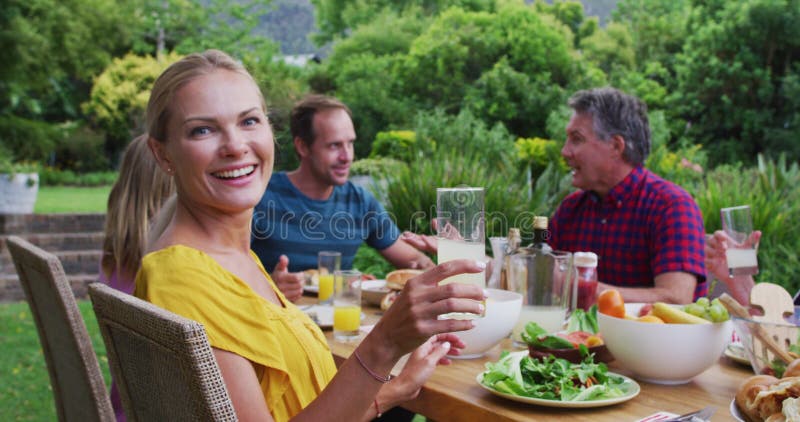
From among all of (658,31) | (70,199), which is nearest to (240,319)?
(70,199)

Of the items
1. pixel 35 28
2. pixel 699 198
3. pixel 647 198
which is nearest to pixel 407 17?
pixel 35 28

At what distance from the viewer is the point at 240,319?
1456mm

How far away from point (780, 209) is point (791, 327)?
5100 millimetres

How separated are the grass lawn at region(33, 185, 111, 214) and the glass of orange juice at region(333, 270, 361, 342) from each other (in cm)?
857

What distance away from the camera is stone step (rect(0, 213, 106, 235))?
891cm

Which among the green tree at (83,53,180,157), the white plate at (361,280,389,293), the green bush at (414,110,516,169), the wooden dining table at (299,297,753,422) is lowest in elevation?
the white plate at (361,280,389,293)

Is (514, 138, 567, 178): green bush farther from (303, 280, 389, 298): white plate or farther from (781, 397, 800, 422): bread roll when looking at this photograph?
(781, 397, 800, 422): bread roll

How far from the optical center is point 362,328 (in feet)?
7.93

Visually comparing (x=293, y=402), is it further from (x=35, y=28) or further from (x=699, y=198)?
(x=35, y=28)

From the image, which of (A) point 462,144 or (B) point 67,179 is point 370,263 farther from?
(B) point 67,179

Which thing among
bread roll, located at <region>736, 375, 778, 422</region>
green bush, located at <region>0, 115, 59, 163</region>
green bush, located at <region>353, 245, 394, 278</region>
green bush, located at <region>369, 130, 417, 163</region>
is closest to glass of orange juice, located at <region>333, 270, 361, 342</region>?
bread roll, located at <region>736, 375, 778, 422</region>

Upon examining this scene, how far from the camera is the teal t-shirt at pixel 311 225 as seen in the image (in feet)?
12.6

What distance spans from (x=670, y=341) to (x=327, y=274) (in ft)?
4.92

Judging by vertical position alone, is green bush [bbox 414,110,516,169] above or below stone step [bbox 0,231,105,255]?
above
